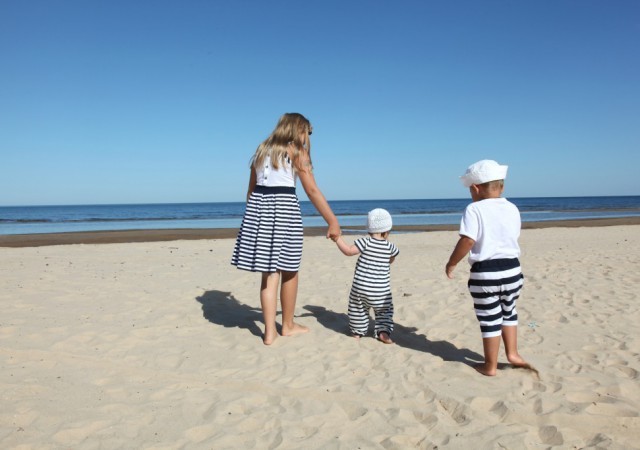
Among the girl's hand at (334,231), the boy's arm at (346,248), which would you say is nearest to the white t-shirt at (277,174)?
the girl's hand at (334,231)

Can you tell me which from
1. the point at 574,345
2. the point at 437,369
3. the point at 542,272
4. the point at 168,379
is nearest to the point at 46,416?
the point at 168,379

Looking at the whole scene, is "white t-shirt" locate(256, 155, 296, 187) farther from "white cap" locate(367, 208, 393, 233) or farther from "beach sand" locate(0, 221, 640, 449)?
"beach sand" locate(0, 221, 640, 449)

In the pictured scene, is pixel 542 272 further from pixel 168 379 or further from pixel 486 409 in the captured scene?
pixel 168 379

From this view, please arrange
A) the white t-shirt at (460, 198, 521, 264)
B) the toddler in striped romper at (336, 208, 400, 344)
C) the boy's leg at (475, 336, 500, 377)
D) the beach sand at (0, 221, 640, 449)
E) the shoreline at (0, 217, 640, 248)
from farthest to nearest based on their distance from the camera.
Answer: the shoreline at (0, 217, 640, 248) < the toddler in striped romper at (336, 208, 400, 344) < the boy's leg at (475, 336, 500, 377) < the white t-shirt at (460, 198, 521, 264) < the beach sand at (0, 221, 640, 449)

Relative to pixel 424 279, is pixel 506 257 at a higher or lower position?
higher

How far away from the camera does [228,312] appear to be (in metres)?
5.45

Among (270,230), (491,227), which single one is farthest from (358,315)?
(491,227)

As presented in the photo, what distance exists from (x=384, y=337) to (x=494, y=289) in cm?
130

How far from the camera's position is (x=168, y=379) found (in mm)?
3504

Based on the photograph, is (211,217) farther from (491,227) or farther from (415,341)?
(491,227)

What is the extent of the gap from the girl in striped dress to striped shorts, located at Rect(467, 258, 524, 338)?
4.17ft

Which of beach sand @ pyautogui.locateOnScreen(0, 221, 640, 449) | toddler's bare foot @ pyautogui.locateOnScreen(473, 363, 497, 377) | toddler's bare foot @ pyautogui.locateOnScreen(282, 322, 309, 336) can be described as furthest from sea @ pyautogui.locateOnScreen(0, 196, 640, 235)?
toddler's bare foot @ pyautogui.locateOnScreen(473, 363, 497, 377)

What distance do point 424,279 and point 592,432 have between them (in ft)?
15.5

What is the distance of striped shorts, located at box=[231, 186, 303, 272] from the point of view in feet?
13.5
